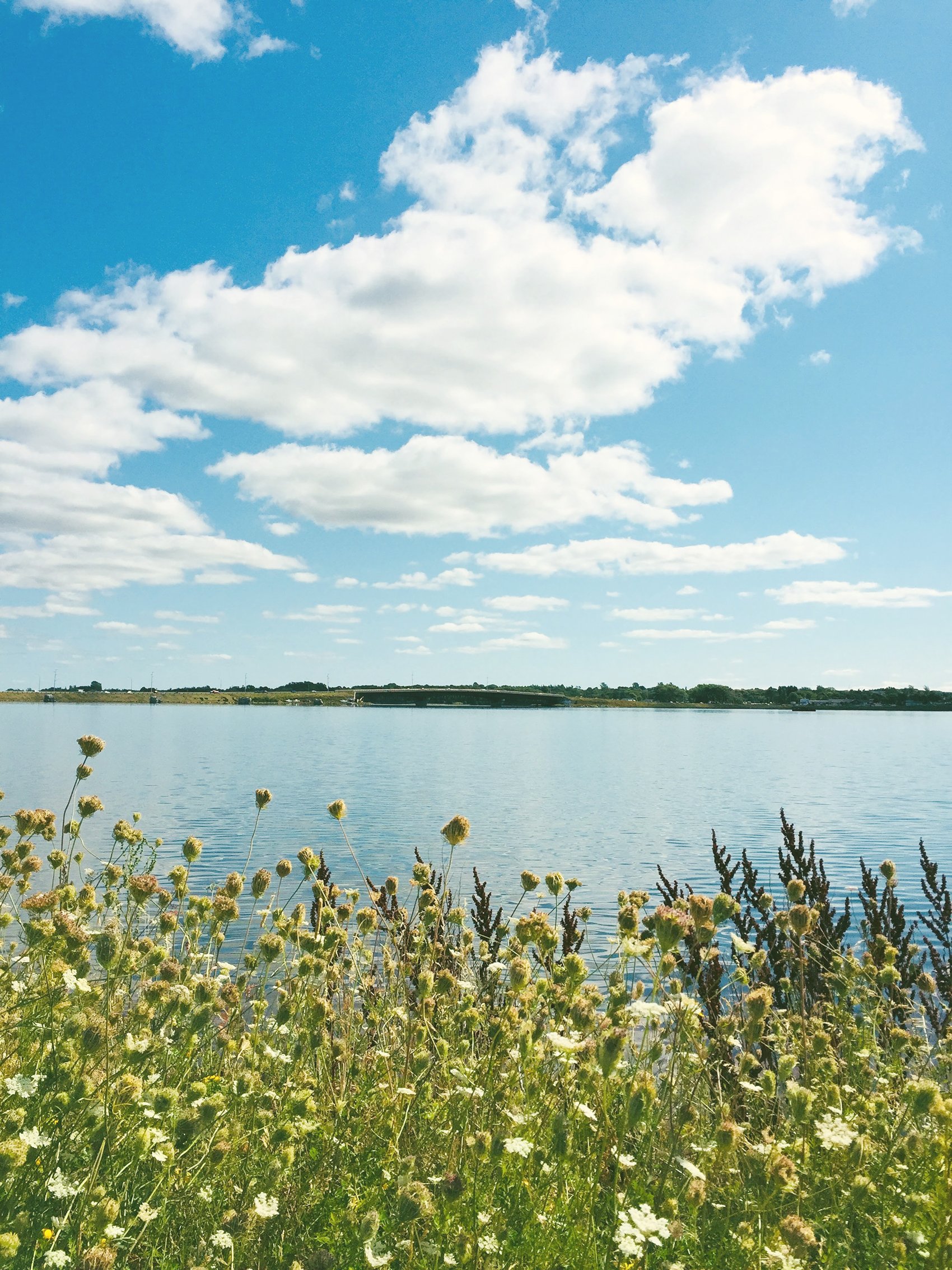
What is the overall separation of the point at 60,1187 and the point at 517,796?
35.6m

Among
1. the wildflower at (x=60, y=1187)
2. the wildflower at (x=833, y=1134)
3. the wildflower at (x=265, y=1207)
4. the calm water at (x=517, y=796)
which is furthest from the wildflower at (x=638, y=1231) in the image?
the calm water at (x=517, y=796)

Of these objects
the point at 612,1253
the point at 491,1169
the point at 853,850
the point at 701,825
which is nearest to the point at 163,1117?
the point at 491,1169

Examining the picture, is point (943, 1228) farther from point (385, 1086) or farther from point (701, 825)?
point (701, 825)

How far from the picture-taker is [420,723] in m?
126

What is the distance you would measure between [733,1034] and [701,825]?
86.1 ft

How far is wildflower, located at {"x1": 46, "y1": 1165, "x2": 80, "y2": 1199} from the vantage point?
255 cm

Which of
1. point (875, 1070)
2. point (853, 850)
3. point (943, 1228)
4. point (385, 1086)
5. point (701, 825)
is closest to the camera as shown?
point (943, 1228)

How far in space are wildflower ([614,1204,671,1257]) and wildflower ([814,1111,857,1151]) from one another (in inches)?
37.4

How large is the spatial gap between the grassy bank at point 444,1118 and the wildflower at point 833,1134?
0.06ft

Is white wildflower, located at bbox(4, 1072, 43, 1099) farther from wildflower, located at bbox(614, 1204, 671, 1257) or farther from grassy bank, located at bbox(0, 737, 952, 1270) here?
wildflower, located at bbox(614, 1204, 671, 1257)

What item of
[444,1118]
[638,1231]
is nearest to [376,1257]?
[638,1231]

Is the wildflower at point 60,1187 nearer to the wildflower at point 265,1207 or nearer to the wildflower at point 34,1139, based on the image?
the wildflower at point 34,1139

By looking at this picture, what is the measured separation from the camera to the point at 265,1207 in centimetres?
277

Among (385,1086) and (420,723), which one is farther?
(420,723)
